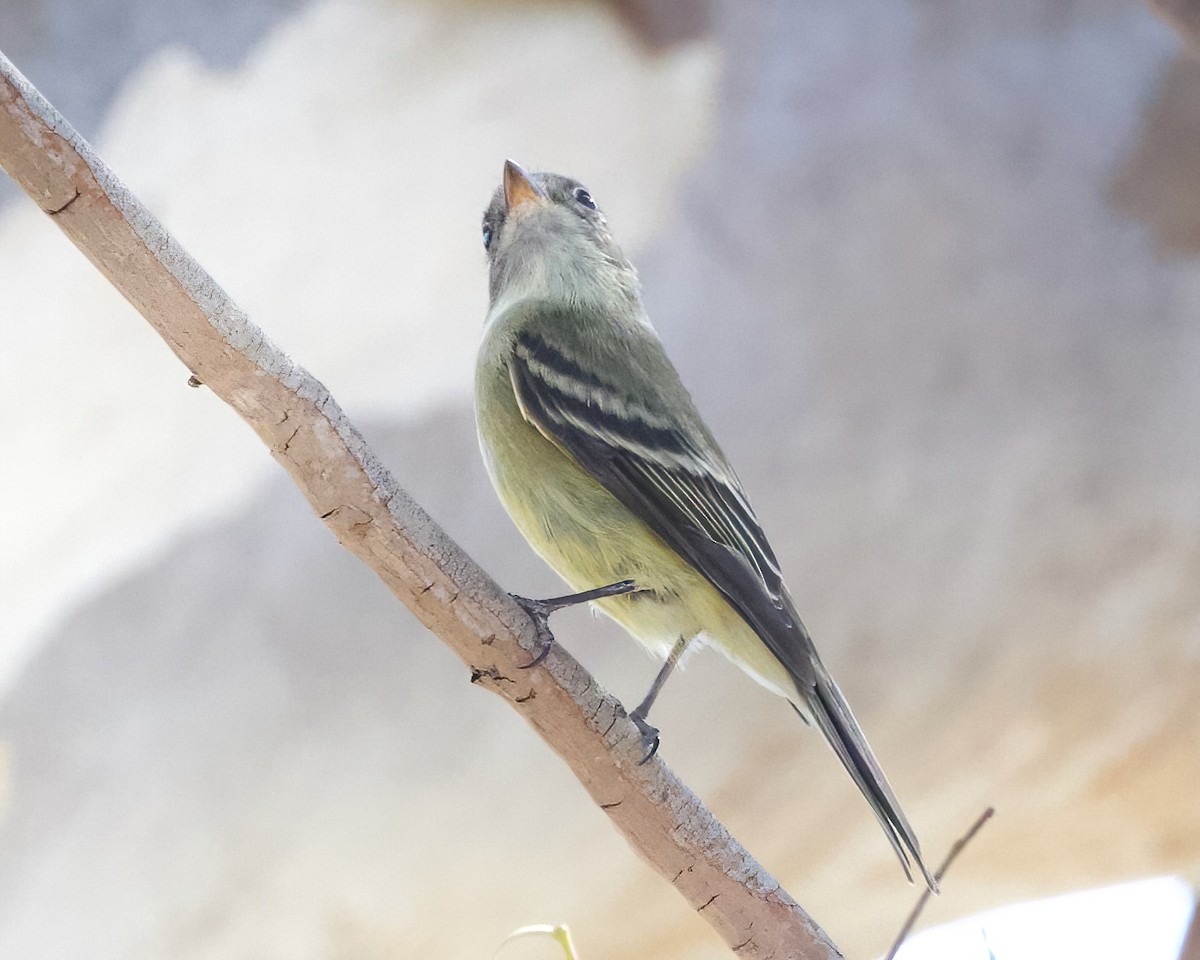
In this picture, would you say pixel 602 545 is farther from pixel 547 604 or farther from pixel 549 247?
pixel 549 247

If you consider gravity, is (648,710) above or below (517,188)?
below

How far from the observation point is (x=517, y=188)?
6.61 ft

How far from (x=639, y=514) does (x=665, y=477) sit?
0.09 meters

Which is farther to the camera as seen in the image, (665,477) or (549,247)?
(549,247)

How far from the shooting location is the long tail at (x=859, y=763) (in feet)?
5.23

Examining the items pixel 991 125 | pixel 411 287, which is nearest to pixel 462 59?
pixel 411 287

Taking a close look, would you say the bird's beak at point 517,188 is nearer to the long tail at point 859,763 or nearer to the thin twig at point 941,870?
the long tail at point 859,763

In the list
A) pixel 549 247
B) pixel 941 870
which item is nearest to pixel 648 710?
pixel 941 870

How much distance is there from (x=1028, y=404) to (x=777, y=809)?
4.14ft

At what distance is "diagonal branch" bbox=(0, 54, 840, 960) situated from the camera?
1247 mm

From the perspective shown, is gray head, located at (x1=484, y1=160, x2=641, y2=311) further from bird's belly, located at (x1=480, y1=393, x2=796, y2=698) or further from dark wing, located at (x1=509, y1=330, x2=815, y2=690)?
bird's belly, located at (x1=480, y1=393, x2=796, y2=698)

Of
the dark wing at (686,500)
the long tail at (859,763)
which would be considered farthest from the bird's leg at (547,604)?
the long tail at (859,763)

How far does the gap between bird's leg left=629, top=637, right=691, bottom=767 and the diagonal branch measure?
0.07 ft

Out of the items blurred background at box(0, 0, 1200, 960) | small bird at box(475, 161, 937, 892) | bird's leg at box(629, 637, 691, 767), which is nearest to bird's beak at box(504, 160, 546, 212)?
small bird at box(475, 161, 937, 892)
